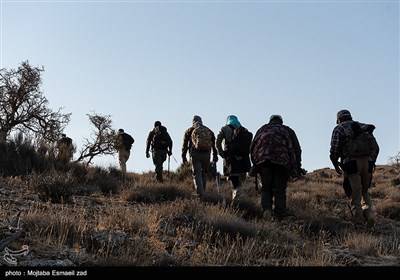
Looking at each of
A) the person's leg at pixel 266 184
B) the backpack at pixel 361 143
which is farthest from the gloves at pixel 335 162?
the person's leg at pixel 266 184

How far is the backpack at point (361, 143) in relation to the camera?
916 cm

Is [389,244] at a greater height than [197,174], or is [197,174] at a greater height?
[197,174]

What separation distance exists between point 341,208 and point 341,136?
356cm

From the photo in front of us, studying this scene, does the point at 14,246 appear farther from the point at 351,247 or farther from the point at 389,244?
the point at 389,244

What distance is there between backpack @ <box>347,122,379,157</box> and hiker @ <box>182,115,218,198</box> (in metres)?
3.64

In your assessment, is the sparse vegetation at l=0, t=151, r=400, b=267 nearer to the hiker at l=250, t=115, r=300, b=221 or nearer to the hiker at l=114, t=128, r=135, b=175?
the hiker at l=250, t=115, r=300, b=221

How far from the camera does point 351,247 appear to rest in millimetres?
6883

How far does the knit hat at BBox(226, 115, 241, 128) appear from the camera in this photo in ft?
36.8

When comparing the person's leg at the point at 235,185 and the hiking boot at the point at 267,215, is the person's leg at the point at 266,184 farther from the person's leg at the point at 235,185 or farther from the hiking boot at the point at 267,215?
the person's leg at the point at 235,185

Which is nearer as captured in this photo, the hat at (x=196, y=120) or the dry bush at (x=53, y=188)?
the dry bush at (x=53, y=188)

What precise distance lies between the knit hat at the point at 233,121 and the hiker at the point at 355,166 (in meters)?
2.36

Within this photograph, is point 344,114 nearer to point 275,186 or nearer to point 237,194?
point 275,186

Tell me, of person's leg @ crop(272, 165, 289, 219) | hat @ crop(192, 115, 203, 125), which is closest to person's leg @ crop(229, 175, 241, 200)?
person's leg @ crop(272, 165, 289, 219)
